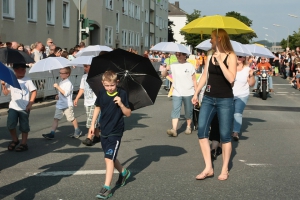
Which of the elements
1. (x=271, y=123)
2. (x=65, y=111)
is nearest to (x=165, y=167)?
(x=65, y=111)

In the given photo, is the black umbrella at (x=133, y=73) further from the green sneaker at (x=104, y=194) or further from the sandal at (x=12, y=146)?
the sandal at (x=12, y=146)

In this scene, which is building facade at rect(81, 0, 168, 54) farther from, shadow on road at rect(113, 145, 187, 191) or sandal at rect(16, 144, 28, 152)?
sandal at rect(16, 144, 28, 152)

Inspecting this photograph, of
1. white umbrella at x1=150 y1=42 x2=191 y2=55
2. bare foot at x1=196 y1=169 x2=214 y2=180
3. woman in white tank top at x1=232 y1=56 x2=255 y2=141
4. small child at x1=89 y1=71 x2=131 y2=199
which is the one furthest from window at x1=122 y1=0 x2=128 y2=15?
small child at x1=89 y1=71 x2=131 y2=199

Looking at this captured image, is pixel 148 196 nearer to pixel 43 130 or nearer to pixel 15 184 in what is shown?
pixel 15 184

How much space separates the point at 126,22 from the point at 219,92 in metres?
51.3

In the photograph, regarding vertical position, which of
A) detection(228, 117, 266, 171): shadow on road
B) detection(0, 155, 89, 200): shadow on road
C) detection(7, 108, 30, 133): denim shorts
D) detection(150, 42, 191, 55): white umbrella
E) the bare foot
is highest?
detection(150, 42, 191, 55): white umbrella

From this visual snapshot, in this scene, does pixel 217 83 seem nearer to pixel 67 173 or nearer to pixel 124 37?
pixel 67 173

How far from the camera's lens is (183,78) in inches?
441

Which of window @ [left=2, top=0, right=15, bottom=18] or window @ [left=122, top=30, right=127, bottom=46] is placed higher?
window @ [left=2, top=0, right=15, bottom=18]

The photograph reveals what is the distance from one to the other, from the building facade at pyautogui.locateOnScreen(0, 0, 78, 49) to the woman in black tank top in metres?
18.8

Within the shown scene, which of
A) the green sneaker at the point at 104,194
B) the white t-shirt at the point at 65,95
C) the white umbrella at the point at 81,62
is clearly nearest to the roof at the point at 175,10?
the white umbrella at the point at 81,62

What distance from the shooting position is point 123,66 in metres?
7.73

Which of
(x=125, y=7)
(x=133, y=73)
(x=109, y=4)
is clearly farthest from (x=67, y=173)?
(x=125, y=7)

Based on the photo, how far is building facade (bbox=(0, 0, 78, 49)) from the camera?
85.0ft
